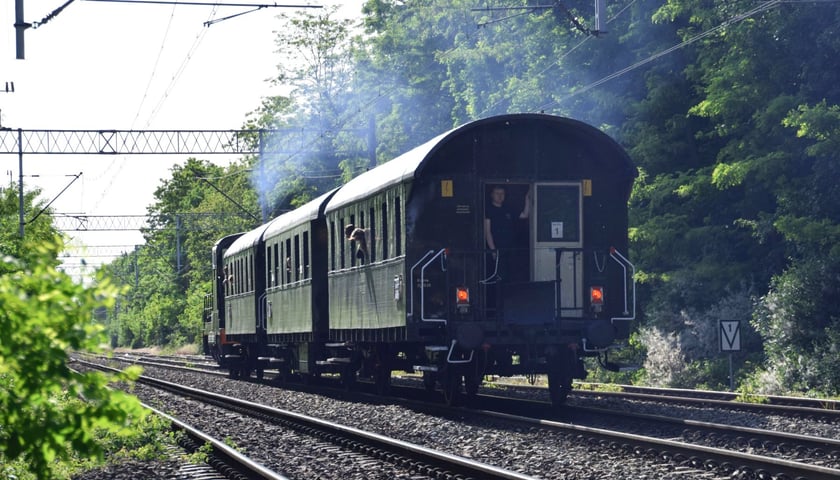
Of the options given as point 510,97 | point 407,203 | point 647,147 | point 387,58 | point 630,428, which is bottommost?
point 630,428

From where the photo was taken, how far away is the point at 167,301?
9125 centimetres

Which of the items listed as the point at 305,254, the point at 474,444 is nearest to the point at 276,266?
the point at 305,254

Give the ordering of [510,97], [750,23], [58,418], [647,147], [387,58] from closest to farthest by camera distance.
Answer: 1. [58,418]
2. [750,23]
3. [647,147]
4. [510,97]
5. [387,58]

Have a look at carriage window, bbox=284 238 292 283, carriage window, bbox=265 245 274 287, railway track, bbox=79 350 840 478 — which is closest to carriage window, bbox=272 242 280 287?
carriage window, bbox=265 245 274 287

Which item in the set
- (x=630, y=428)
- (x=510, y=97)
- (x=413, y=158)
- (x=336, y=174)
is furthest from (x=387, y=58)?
(x=630, y=428)

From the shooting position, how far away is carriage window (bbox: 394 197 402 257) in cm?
1647

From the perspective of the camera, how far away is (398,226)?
16.6 meters

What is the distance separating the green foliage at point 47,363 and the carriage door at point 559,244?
11681mm

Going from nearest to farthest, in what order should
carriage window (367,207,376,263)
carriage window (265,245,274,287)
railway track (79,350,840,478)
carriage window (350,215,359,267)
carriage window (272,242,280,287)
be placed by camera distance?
1. railway track (79,350,840,478)
2. carriage window (367,207,376,263)
3. carriage window (350,215,359,267)
4. carriage window (272,242,280,287)
5. carriage window (265,245,274,287)

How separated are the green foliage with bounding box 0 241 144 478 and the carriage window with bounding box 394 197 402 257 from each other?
38.3 ft

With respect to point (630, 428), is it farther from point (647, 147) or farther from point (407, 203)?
point (647, 147)

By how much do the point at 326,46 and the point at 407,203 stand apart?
149ft

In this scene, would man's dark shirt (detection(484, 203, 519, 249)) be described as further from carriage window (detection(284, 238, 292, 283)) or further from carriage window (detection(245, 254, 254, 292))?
carriage window (detection(245, 254, 254, 292))

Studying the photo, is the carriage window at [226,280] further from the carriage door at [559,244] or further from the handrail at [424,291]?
the carriage door at [559,244]
